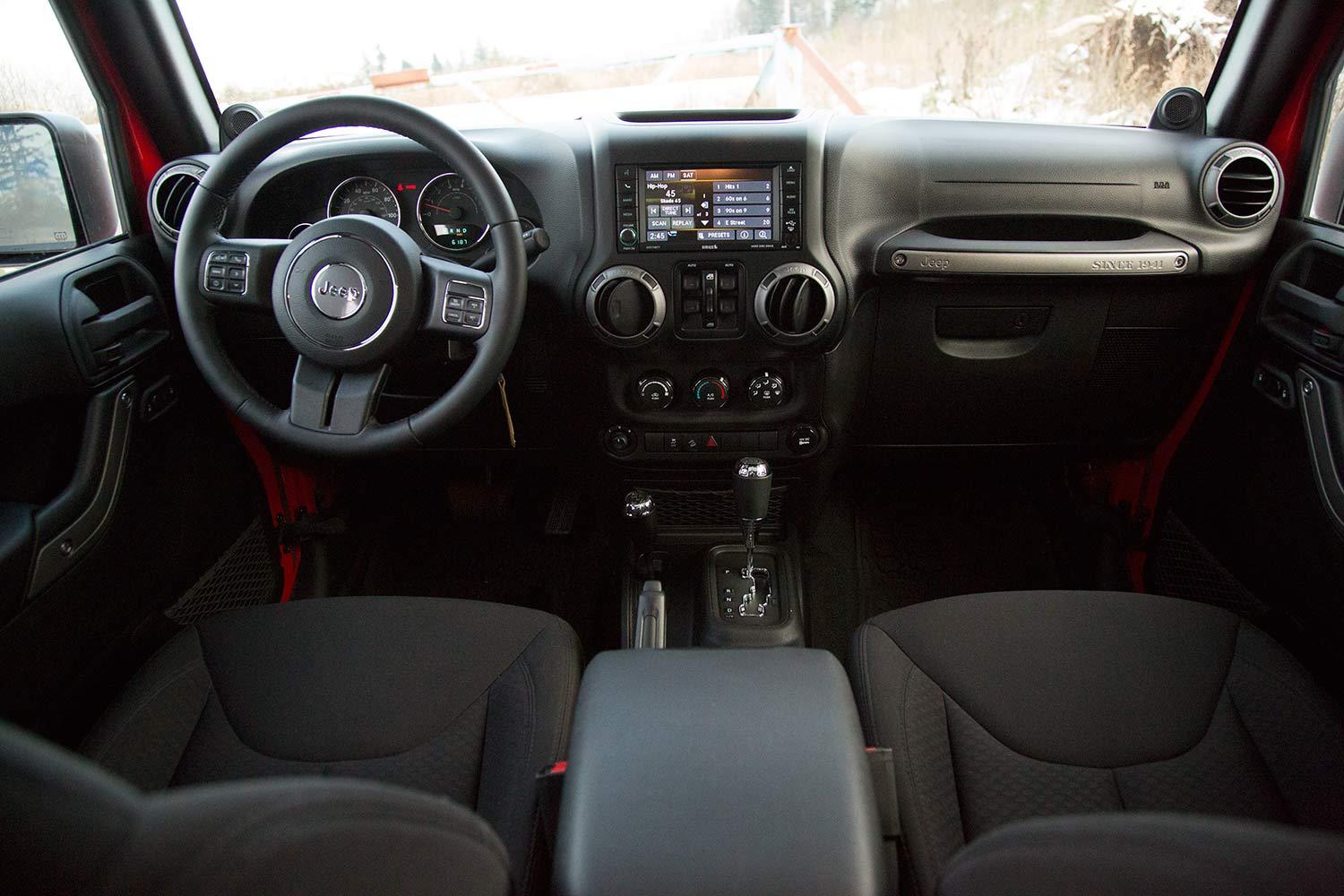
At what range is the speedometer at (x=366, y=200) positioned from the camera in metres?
1.70

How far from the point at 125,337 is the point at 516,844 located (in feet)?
3.93

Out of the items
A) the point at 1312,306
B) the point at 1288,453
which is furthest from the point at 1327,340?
the point at 1288,453

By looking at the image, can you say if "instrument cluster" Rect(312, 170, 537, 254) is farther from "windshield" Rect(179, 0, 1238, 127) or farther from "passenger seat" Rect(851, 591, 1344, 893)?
"passenger seat" Rect(851, 591, 1344, 893)

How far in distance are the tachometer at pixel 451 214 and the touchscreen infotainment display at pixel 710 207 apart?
318 millimetres

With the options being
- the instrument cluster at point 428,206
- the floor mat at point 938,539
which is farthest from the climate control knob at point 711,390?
the floor mat at point 938,539

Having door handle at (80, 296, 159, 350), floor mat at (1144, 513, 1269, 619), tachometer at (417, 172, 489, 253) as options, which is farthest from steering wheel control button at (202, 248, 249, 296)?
floor mat at (1144, 513, 1269, 619)

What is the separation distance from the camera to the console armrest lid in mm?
694

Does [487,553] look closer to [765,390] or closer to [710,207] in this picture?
[765,390]

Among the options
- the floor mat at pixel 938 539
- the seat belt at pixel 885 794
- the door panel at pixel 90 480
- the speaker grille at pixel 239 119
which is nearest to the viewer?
the seat belt at pixel 885 794

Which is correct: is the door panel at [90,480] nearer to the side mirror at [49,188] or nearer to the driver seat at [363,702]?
the side mirror at [49,188]

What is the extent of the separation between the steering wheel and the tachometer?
29 cm

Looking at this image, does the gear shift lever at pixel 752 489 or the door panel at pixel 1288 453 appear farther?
the gear shift lever at pixel 752 489

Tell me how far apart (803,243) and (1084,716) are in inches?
36.2

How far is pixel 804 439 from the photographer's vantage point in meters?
1.87
